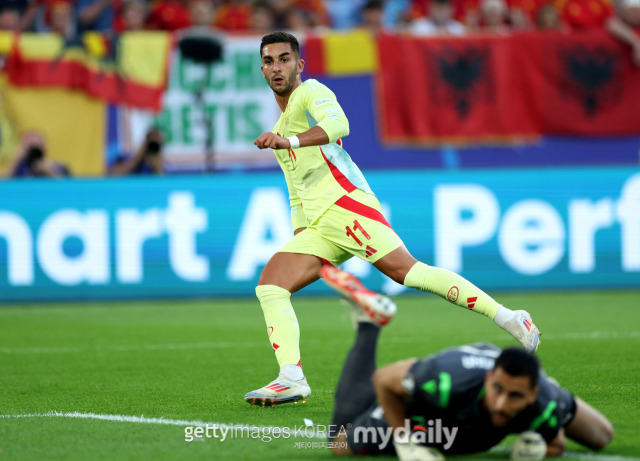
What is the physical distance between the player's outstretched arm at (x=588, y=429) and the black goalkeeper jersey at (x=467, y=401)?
6cm

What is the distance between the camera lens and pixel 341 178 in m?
7.12

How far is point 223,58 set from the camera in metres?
15.8

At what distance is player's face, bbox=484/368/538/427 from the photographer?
4.58 m

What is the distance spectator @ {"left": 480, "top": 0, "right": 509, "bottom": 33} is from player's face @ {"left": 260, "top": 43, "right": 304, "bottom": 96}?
422 inches

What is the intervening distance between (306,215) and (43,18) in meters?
11.0

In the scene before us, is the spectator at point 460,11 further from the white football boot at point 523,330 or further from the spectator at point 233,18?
the white football boot at point 523,330

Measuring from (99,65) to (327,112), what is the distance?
9.81m

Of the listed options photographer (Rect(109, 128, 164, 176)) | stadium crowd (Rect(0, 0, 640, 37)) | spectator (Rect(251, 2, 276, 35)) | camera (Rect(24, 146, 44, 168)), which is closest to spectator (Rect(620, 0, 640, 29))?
stadium crowd (Rect(0, 0, 640, 37))

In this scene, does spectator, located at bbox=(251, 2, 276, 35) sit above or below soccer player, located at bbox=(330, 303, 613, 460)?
above

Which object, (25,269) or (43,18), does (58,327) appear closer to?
(25,269)

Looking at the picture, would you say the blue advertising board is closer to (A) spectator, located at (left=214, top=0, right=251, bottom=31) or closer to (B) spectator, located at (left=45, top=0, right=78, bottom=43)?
(B) spectator, located at (left=45, top=0, right=78, bottom=43)

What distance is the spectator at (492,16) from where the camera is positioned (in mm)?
→ 17438

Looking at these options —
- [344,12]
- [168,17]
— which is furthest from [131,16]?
[344,12]

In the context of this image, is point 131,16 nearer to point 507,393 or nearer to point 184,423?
point 184,423
